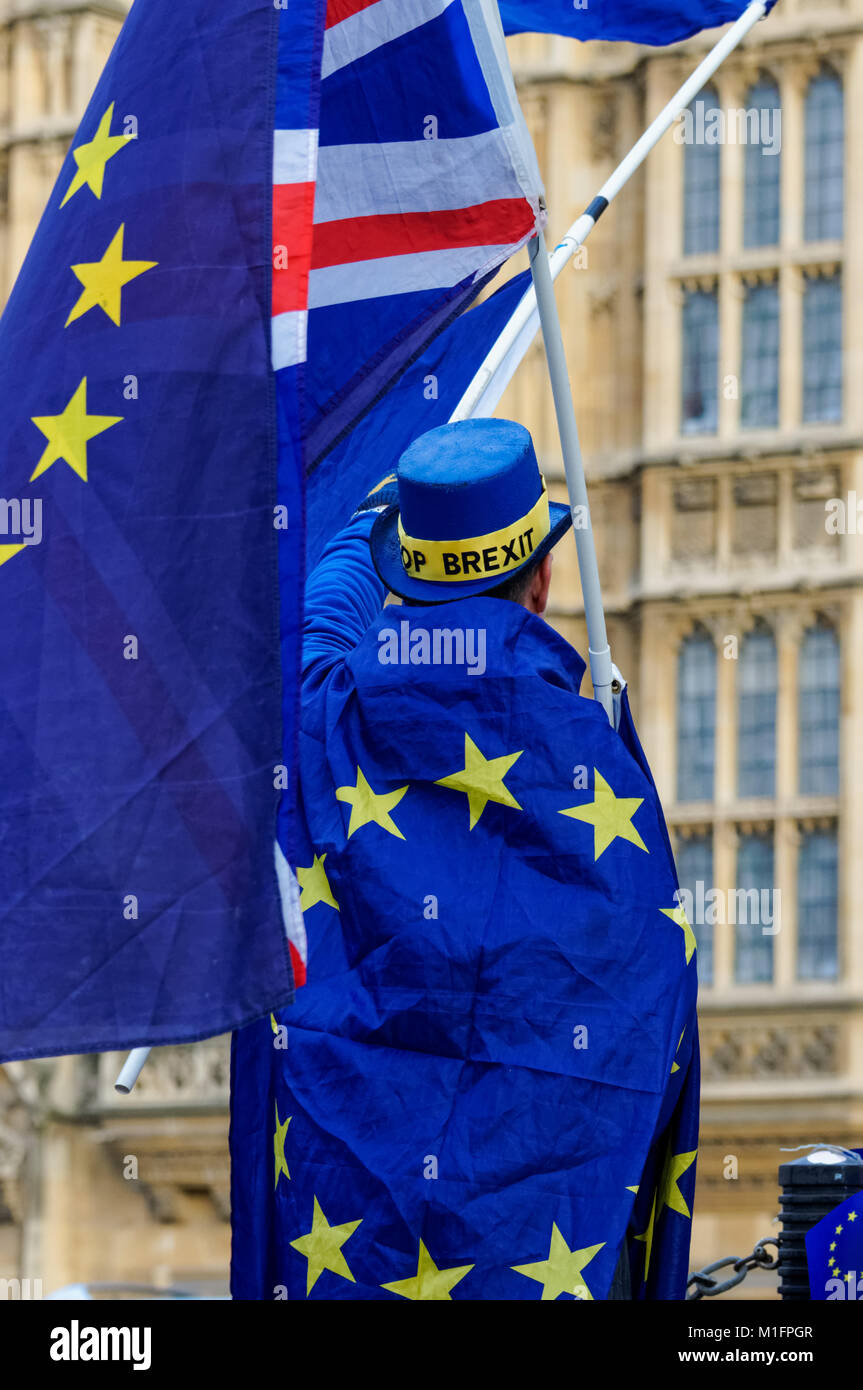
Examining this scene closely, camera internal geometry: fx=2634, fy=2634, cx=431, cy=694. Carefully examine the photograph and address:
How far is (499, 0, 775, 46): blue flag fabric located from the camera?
490cm

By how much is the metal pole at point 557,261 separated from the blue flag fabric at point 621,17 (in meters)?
0.59

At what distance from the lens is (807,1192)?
3.35 metres

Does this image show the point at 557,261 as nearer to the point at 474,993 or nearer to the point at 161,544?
the point at 161,544

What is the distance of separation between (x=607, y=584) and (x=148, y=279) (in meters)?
11.6

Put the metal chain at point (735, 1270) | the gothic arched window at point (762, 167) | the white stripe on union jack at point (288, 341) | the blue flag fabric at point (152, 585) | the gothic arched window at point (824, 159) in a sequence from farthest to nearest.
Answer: the gothic arched window at point (762, 167) → the gothic arched window at point (824, 159) → the metal chain at point (735, 1270) → the white stripe on union jack at point (288, 341) → the blue flag fabric at point (152, 585)

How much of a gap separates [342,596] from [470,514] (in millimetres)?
414

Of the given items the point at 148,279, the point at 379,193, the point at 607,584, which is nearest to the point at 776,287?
the point at 607,584

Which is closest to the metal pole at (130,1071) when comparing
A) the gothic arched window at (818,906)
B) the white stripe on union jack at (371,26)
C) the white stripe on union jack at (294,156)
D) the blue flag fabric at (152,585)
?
the blue flag fabric at (152,585)

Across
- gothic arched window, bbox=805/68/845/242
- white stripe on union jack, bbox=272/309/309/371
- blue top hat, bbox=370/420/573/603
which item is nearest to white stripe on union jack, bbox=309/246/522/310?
blue top hat, bbox=370/420/573/603

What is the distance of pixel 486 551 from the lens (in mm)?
3045

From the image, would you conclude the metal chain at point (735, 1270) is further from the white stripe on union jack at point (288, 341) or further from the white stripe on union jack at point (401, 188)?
the white stripe on union jack at point (288, 341)

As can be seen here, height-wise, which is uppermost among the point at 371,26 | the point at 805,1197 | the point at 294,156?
the point at 371,26

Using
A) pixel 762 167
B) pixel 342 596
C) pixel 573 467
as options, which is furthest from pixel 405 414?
pixel 762 167

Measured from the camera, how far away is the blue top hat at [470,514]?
3041 mm
